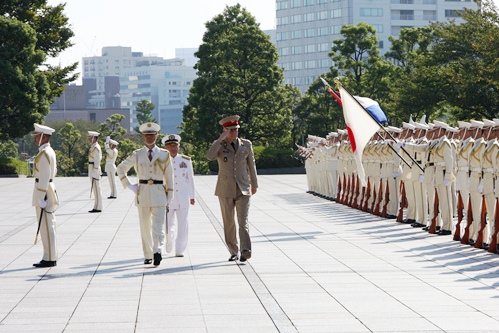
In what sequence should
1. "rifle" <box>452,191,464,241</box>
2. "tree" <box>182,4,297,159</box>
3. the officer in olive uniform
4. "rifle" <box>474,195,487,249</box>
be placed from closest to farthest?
the officer in olive uniform < "rifle" <box>474,195,487,249</box> < "rifle" <box>452,191,464,241</box> < "tree" <box>182,4,297,159</box>

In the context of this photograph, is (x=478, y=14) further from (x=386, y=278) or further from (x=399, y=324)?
(x=399, y=324)

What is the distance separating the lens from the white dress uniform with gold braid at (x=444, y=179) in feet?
52.5

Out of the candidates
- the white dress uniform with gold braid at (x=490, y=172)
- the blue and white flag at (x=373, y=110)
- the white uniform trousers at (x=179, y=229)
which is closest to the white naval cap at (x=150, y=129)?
the white uniform trousers at (x=179, y=229)

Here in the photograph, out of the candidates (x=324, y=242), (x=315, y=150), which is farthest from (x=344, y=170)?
(x=324, y=242)

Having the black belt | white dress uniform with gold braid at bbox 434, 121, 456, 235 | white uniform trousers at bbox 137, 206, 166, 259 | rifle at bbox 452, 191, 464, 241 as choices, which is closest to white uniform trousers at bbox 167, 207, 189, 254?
white uniform trousers at bbox 137, 206, 166, 259

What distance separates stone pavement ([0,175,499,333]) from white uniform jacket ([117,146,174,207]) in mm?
849

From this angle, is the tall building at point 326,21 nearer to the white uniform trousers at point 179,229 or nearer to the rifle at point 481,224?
the rifle at point 481,224

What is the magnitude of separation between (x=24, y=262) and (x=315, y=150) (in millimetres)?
17018

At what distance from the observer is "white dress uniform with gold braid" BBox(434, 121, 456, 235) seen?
630 inches

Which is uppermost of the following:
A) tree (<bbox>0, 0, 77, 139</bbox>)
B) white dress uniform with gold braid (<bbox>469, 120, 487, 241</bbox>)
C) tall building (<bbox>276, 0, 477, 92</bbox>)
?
tall building (<bbox>276, 0, 477, 92</bbox>)

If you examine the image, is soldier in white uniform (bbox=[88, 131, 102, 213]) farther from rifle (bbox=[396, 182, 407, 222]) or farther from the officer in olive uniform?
the officer in olive uniform

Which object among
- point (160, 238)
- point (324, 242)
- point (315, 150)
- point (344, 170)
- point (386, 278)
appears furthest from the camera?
point (315, 150)

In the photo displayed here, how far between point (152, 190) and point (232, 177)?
1.13 metres

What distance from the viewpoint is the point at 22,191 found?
112 feet
